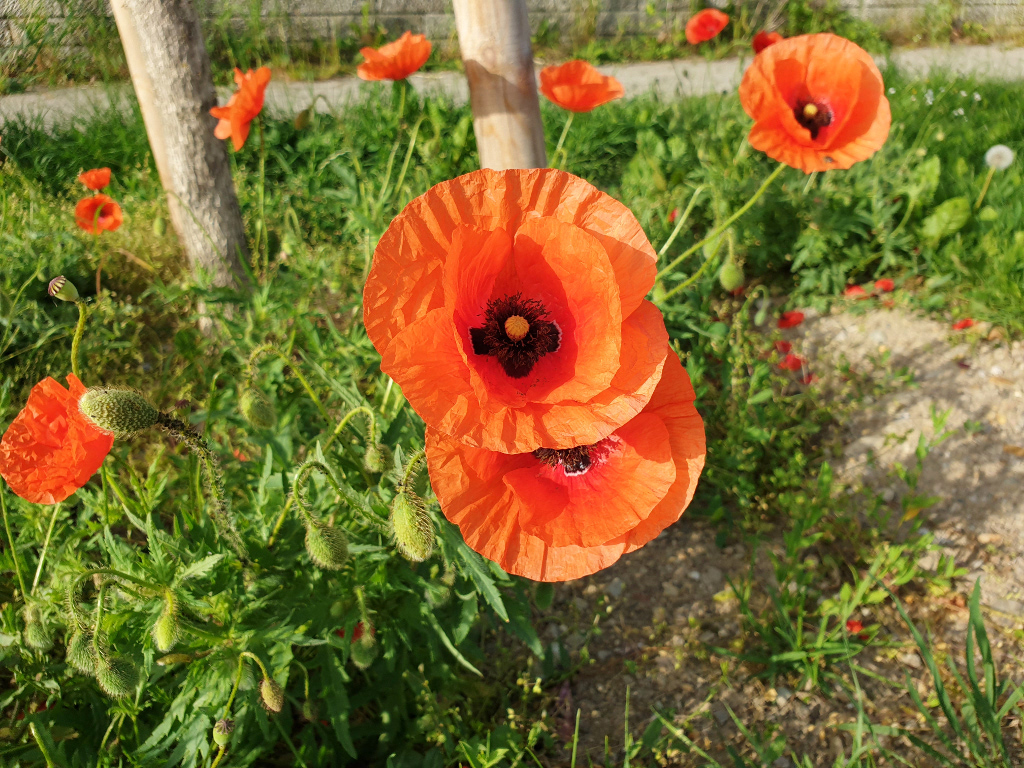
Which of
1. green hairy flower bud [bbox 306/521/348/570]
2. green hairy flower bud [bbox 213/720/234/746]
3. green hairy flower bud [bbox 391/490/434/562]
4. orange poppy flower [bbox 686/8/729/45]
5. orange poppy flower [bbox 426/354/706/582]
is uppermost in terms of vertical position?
orange poppy flower [bbox 426/354/706/582]

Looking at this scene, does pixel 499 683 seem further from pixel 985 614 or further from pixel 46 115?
pixel 46 115

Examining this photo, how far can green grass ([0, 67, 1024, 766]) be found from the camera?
1665 mm

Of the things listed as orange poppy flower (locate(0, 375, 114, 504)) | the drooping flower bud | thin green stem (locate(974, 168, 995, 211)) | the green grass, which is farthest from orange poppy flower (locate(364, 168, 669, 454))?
Answer: thin green stem (locate(974, 168, 995, 211))

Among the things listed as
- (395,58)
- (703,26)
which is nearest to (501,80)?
(395,58)

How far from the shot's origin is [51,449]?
1411 millimetres

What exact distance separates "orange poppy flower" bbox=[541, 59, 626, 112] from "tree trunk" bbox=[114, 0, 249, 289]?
1.33 metres

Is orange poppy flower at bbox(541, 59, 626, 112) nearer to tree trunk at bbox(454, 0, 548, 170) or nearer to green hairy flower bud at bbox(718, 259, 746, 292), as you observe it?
tree trunk at bbox(454, 0, 548, 170)

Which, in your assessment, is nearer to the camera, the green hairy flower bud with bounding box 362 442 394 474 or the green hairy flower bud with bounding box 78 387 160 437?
the green hairy flower bud with bounding box 78 387 160 437

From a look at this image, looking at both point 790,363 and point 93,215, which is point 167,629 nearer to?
point 93,215

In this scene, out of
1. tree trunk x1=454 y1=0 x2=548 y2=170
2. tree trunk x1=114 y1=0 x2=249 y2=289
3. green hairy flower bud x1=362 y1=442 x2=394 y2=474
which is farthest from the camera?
tree trunk x1=114 y1=0 x2=249 y2=289

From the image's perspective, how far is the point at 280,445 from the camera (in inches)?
77.3

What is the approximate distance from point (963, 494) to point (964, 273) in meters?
1.29

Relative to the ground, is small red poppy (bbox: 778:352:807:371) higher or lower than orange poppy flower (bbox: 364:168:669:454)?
lower

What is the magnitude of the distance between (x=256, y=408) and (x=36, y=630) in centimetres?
66
